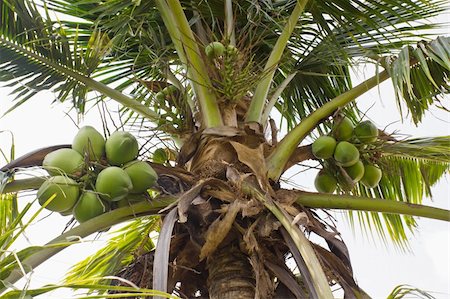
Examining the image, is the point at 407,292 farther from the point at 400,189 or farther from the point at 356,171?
the point at 400,189

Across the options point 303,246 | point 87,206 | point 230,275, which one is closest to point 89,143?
point 87,206

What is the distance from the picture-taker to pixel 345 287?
1920 millimetres

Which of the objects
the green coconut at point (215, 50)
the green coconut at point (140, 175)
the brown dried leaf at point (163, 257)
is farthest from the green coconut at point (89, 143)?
the green coconut at point (215, 50)

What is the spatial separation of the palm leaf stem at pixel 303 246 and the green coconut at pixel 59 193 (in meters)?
0.56

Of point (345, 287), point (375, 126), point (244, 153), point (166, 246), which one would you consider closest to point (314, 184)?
point (375, 126)

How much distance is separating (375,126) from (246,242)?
83 cm

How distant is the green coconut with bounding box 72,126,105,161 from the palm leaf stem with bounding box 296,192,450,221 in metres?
0.75

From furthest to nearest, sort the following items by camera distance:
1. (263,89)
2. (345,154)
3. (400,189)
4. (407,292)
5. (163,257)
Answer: (400,189)
(263,89)
(345,154)
(407,292)
(163,257)

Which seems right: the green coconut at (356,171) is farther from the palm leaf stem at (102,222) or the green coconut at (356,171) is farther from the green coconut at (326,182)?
the palm leaf stem at (102,222)

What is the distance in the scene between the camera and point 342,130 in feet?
7.98

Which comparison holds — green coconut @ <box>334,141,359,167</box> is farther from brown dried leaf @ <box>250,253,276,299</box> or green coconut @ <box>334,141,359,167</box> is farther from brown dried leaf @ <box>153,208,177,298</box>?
brown dried leaf @ <box>153,208,177,298</box>

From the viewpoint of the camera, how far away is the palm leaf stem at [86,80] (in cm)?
242

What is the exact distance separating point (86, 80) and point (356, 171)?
3.79ft

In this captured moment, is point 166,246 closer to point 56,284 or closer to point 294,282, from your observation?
point 294,282
